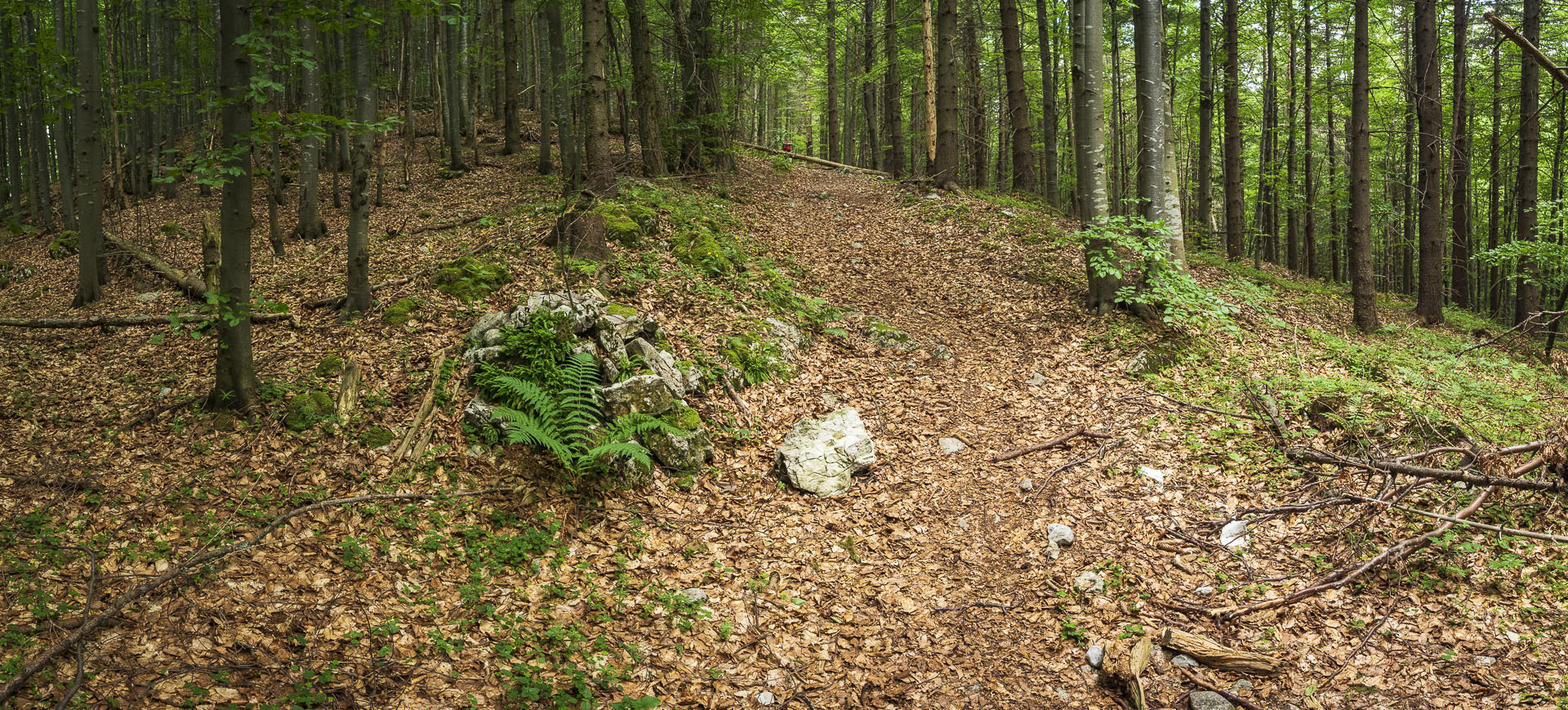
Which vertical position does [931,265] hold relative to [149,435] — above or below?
above

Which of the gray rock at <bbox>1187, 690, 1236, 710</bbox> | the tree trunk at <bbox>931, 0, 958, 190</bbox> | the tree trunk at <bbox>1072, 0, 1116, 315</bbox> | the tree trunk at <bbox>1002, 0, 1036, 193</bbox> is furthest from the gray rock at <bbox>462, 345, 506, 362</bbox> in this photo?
the tree trunk at <bbox>1002, 0, 1036, 193</bbox>

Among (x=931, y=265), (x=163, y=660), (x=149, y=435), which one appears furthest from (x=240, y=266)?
(x=931, y=265)

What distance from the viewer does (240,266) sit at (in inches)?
215

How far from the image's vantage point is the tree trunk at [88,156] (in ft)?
30.6

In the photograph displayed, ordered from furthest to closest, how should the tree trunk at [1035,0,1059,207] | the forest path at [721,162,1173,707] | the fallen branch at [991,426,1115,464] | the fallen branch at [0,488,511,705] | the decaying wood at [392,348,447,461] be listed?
the tree trunk at [1035,0,1059,207] → the fallen branch at [991,426,1115,464] → the decaying wood at [392,348,447,461] → the forest path at [721,162,1173,707] → the fallen branch at [0,488,511,705]

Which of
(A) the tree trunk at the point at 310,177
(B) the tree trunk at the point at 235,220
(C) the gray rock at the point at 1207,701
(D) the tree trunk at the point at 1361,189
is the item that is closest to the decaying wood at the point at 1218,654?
(C) the gray rock at the point at 1207,701

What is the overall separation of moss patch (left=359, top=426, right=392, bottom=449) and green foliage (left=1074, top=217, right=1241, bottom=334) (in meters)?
7.88

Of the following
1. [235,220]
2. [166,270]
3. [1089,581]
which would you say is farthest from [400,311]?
[1089,581]

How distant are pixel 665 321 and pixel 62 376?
587 cm

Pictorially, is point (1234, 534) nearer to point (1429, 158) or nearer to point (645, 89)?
point (645, 89)

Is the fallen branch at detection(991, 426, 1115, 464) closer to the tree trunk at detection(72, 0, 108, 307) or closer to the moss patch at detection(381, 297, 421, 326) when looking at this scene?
the moss patch at detection(381, 297, 421, 326)

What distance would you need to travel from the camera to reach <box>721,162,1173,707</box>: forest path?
14.9ft

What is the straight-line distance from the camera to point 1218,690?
3.99m

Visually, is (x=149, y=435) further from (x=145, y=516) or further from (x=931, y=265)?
(x=931, y=265)
